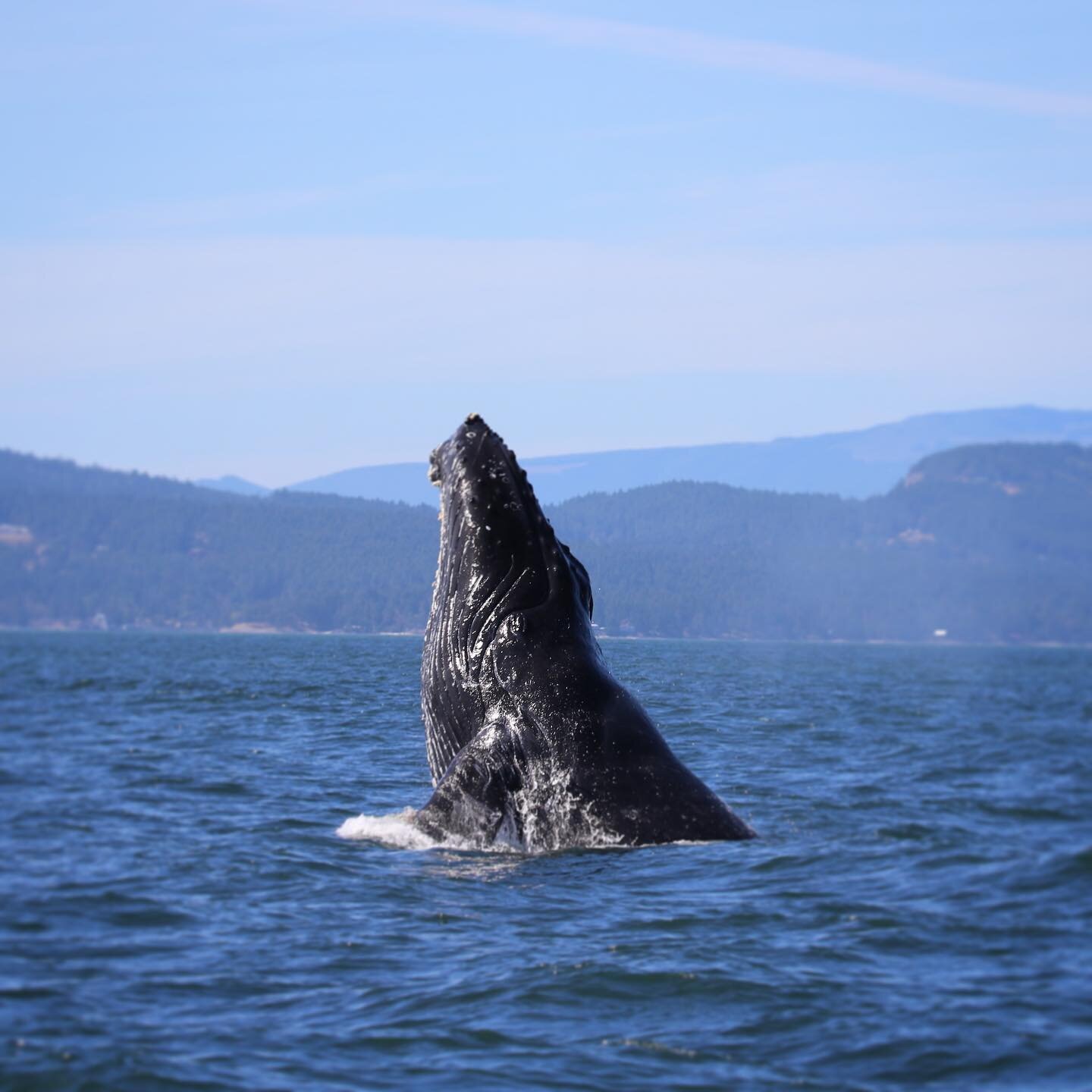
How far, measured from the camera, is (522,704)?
1076cm

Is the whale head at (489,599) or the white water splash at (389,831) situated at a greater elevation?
the whale head at (489,599)

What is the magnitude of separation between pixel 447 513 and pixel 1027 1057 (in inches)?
270

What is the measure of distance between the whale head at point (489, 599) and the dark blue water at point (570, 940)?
120 centimetres

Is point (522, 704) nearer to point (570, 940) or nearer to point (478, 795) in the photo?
point (478, 795)

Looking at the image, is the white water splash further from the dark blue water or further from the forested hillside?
A: the forested hillside

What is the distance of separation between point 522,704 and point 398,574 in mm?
155239

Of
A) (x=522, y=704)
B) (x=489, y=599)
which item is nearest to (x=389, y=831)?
(x=522, y=704)

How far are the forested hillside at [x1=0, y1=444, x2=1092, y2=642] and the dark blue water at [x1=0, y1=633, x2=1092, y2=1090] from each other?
55296 mm

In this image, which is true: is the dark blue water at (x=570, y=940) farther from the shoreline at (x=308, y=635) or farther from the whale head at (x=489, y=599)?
the shoreline at (x=308, y=635)

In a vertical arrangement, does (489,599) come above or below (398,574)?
below

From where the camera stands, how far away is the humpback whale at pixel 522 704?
10234 mm

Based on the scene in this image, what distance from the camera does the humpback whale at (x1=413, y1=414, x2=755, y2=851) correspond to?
1023cm

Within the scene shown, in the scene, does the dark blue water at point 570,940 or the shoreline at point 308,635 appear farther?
the shoreline at point 308,635

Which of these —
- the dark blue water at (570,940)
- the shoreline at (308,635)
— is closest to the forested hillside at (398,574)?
the shoreline at (308,635)
